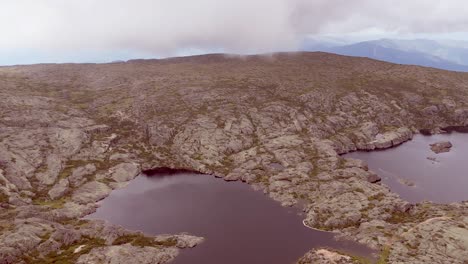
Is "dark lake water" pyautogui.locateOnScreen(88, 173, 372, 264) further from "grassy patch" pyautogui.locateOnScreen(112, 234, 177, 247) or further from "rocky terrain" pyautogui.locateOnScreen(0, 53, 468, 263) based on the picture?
"rocky terrain" pyautogui.locateOnScreen(0, 53, 468, 263)

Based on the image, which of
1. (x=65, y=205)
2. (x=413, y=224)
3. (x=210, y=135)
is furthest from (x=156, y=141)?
(x=413, y=224)

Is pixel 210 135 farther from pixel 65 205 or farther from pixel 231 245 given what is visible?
pixel 231 245

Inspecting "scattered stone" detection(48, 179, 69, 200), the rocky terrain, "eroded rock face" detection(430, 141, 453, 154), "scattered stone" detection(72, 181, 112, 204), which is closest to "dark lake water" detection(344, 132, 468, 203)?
"eroded rock face" detection(430, 141, 453, 154)

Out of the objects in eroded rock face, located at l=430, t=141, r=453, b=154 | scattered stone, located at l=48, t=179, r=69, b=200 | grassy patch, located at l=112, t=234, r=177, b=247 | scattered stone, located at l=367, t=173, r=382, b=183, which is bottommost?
grassy patch, located at l=112, t=234, r=177, b=247

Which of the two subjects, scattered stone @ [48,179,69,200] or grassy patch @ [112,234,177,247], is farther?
scattered stone @ [48,179,69,200]

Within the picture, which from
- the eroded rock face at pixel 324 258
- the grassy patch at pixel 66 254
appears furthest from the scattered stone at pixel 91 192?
the eroded rock face at pixel 324 258

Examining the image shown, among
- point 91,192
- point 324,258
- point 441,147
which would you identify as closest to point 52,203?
point 91,192

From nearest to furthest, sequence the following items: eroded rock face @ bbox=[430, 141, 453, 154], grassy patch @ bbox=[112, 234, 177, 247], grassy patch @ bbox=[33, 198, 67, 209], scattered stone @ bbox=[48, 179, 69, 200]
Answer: grassy patch @ bbox=[112, 234, 177, 247] → grassy patch @ bbox=[33, 198, 67, 209] → scattered stone @ bbox=[48, 179, 69, 200] → eroded rock face @ bbox=[430, 141, 453, 154]

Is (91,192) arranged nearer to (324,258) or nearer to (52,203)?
(52,203)
